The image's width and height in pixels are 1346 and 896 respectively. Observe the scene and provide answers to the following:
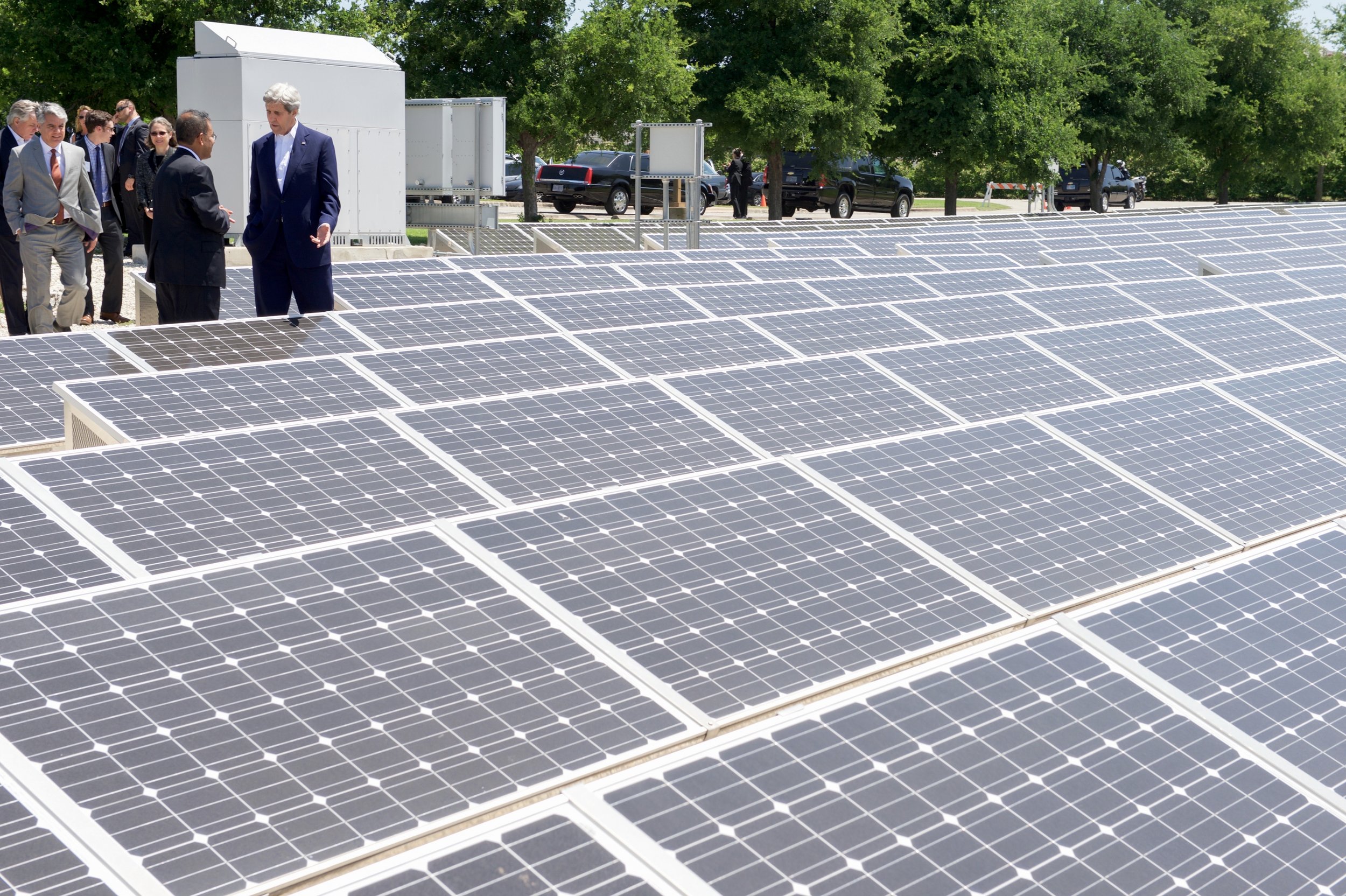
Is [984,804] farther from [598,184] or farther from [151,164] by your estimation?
[598,184]

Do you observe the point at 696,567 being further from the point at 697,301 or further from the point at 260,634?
the point at 697,301

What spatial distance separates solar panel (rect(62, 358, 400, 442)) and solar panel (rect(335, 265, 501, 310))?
2.25 metres

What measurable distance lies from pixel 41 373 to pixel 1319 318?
9.51 metres

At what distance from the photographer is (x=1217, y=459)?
6191 mm

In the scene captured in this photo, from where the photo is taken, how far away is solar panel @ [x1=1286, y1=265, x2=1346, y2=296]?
41.0ft

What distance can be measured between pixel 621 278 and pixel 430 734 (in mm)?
6812

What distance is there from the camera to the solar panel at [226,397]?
520cm

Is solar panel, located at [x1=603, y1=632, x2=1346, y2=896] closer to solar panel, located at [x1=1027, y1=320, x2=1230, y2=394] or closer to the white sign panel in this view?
solar panel, located at [x1=1027, y1=320, x2=1230, y2=394]

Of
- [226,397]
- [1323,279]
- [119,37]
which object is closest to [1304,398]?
[226,397]

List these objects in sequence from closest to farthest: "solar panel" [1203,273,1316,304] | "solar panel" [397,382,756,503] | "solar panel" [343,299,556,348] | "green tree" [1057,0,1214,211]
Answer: "solar panel" [397,382,756,503] → "solar panel" [343,299,556,348] → "solar panel" [1203,273,1316,304] → "green tree" [1057,0,1214,211]

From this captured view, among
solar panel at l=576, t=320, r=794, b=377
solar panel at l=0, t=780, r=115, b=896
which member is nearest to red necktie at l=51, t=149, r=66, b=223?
solar panel at l=576, t=320, r=794, b=377

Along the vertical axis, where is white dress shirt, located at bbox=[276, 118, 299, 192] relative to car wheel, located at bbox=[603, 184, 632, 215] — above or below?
below

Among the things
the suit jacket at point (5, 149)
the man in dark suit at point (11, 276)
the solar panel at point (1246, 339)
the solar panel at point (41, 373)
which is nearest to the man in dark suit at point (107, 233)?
the man in dark suit at point (11, 276)

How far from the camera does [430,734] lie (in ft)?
10.7
